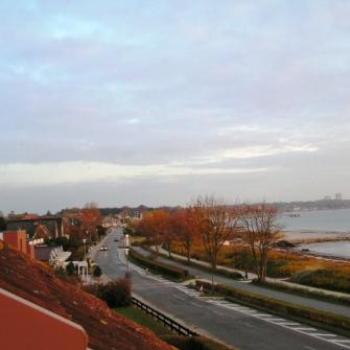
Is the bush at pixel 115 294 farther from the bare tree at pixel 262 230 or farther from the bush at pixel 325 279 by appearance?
the bare tree at pixel 262 230

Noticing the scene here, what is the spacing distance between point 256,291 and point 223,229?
21799 mm

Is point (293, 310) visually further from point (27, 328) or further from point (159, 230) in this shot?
point (159, 230)

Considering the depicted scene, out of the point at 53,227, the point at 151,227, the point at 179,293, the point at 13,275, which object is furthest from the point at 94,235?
the point at 13,275

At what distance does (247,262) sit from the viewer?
68562mm

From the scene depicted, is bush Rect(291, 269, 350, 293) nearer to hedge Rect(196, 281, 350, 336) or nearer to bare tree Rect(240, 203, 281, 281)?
bare tree Rect(240, 203, 281, 281)

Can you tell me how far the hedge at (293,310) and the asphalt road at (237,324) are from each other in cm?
72

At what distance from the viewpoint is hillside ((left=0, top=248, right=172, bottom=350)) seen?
666 cm

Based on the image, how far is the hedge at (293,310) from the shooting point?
30078 millimetres

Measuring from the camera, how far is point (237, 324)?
33312 mm

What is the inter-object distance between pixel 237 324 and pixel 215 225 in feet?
113

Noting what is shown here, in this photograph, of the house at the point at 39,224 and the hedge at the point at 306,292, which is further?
the house at the point at 39,224

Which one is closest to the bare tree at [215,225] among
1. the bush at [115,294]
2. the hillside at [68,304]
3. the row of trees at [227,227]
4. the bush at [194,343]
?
the row of trees at [227,227]

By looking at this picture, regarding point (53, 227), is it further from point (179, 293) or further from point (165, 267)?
point (179, 293)

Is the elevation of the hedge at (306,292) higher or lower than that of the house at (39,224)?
lower
